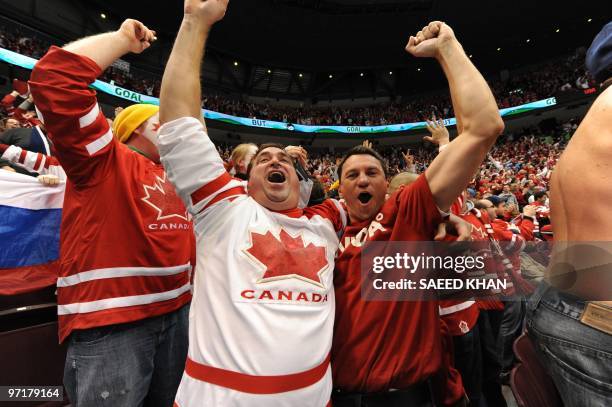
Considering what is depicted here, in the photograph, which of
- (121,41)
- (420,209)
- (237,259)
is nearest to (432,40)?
(420,209)

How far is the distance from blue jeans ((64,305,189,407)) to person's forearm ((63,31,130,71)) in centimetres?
114

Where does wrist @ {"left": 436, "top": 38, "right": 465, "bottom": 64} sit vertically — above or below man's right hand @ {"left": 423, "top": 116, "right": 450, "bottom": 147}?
above

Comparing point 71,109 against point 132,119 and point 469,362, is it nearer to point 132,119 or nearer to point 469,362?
point 132,119

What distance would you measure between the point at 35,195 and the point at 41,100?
0.92 metres

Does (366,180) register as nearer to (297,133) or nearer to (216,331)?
(216,331)

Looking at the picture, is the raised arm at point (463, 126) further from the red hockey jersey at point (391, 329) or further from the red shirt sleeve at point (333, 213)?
the red shirt sleeve at point (333, 213)

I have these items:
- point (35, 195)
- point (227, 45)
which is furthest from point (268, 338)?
point (227, 45)

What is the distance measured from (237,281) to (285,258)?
202 millimetres

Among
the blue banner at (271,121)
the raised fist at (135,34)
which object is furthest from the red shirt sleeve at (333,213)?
the blue banner at (271,121)

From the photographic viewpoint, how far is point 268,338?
1.11 m

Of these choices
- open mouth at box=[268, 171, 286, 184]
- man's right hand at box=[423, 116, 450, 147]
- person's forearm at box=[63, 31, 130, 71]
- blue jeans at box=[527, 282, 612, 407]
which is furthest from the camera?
man's right hand at box=[423, 116, 450, 147]

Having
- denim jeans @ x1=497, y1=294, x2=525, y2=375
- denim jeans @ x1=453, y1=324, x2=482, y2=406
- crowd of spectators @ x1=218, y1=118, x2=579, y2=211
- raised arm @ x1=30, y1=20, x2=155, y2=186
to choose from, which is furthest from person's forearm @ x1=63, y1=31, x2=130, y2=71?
crowd of spectators @ x1=218, y1=118, x2=579, y2=211

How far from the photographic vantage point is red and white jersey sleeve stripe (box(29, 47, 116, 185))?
4.02 feet

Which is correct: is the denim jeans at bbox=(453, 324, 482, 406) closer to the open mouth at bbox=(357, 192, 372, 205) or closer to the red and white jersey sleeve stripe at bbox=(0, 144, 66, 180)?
the open mouth at bbox=(357, 192, 372, 205)
